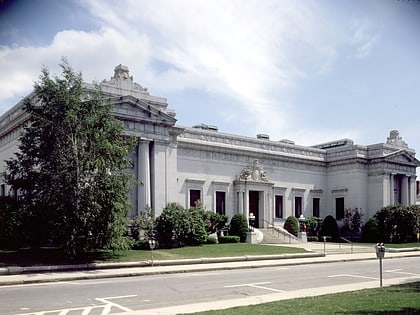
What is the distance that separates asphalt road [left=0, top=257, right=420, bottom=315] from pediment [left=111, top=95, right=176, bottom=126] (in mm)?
15531

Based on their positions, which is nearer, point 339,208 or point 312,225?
point 312,225

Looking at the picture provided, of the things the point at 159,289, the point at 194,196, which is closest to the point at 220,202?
the point at 194,196

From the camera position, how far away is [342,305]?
1228cm

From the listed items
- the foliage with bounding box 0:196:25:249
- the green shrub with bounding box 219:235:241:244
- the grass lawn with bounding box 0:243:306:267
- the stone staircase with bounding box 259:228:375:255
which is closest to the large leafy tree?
the foliage with bounding box 0:196:25:249

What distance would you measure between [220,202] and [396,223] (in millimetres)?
18013

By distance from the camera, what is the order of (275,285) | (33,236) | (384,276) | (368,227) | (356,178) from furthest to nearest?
(356,178), (368,227), (33,236), (384,276), (275,285)

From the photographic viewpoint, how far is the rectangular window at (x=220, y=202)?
145 ft

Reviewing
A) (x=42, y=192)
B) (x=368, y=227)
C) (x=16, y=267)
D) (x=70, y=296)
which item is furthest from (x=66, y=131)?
(x=368, y=227)

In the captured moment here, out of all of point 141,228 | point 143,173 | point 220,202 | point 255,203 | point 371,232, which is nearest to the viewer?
point 141,228

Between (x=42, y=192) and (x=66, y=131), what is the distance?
324 cm

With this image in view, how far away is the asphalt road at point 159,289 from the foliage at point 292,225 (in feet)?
72.7

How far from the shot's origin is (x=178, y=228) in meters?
32.4

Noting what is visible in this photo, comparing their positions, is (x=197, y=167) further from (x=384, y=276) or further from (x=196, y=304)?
(x=196, y=304)

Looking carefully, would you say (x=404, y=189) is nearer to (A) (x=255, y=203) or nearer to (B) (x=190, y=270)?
(A) (x=255, y=203)
